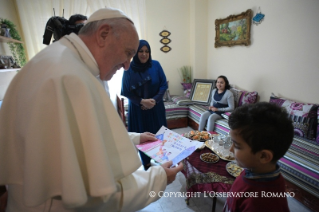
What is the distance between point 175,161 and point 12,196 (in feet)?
Answer: 2.45

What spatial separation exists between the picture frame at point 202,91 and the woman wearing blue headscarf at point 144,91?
1.88 m

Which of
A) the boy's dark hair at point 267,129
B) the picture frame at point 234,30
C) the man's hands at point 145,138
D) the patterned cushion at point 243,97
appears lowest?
the patterned cushion at point 243,97

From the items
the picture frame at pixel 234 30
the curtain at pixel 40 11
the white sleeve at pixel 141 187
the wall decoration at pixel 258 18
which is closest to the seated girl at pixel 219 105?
the picture frame at pixel 234 30

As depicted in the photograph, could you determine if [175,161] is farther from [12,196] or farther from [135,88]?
[135,88]

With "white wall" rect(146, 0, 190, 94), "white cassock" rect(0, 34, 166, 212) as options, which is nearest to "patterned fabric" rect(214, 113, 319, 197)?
"white cassock" rect(0, 34, 166, 212)

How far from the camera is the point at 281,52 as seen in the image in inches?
95.3

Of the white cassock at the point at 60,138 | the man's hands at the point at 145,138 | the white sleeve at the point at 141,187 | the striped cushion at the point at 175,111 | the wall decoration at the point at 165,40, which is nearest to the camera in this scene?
the white cassock at the point at 60,138

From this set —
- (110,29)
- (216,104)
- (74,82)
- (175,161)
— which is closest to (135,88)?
(175,161)

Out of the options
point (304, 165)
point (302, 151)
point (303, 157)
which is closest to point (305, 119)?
point (302, 151)

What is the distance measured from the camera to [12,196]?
2.00ft

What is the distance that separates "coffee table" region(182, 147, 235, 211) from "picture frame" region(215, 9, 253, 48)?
98.3 inches

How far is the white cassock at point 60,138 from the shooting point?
1.53ft

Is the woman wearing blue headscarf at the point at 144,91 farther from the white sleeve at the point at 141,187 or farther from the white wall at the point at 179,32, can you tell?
the white wall at the point at 179,32

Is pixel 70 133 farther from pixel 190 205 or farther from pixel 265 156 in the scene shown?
pixel 190 205
